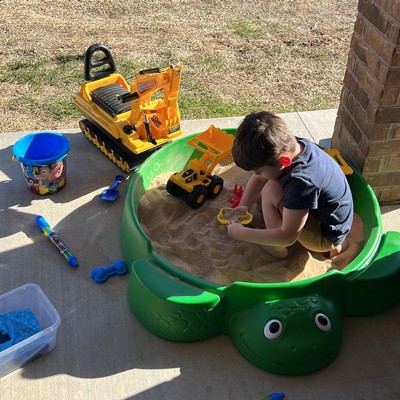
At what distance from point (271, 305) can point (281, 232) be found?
0.30m

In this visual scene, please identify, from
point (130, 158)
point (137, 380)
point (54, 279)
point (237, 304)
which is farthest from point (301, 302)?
point (130, 158)

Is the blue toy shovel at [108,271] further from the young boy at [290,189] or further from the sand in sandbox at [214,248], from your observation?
the young boy at [290,189]

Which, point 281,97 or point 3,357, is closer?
point 3,357

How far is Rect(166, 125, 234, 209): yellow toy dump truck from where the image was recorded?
2.83 metres

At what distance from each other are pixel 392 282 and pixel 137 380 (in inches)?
45.1

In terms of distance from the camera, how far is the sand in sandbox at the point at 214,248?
8.11 ft

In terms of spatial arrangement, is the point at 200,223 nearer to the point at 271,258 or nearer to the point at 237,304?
the point at 271,258

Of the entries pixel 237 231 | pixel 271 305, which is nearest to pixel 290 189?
pixel 237 231

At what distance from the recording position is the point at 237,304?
2213 mm

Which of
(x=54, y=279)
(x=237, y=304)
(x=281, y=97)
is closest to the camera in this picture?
(x=237, y=304)

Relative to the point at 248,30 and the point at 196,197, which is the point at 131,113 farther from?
the point at 248,30

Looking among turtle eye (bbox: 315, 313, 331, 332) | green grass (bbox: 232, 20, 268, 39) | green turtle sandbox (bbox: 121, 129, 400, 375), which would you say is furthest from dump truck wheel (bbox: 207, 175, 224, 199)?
green grass (bbox: 232, 20, 268, 39)

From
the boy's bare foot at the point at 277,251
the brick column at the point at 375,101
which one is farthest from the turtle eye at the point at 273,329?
the brick column at the point at 375,101

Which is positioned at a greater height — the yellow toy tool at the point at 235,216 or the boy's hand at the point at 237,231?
the boy's hand at the point at 237,231
